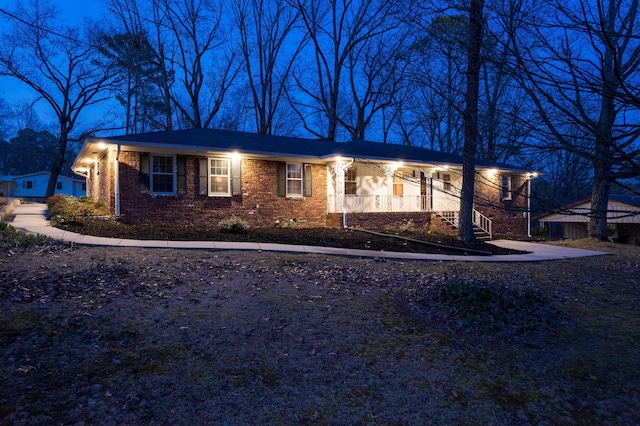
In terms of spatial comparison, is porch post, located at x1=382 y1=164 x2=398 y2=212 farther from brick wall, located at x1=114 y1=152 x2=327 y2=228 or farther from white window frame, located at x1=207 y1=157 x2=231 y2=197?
white window frame, located at x1=207 y1=157 x2=231 y2=197

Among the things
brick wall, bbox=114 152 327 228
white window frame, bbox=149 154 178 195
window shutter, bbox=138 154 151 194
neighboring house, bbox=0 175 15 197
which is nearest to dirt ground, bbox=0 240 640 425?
brick wall, bbox=114 152 327 228

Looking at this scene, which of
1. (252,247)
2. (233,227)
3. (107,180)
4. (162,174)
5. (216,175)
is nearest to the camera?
(252,247)

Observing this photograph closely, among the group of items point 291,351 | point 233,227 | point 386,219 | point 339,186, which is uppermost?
point 339,186

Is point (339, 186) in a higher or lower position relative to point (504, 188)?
higher

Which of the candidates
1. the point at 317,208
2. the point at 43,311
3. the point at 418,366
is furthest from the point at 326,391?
the point at 317,208

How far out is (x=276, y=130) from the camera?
34938 mm

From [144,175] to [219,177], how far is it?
2.53 m

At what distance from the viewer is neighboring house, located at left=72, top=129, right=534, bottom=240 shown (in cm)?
1306

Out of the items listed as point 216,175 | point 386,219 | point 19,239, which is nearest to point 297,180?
point 216,175

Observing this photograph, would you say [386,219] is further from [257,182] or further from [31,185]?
[31,185]

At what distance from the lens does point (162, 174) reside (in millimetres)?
13523

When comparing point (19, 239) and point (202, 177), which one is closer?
point (19, 239)

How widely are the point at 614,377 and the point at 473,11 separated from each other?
3.45 meters

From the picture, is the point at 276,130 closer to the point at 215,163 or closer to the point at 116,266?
the point at 215,163
